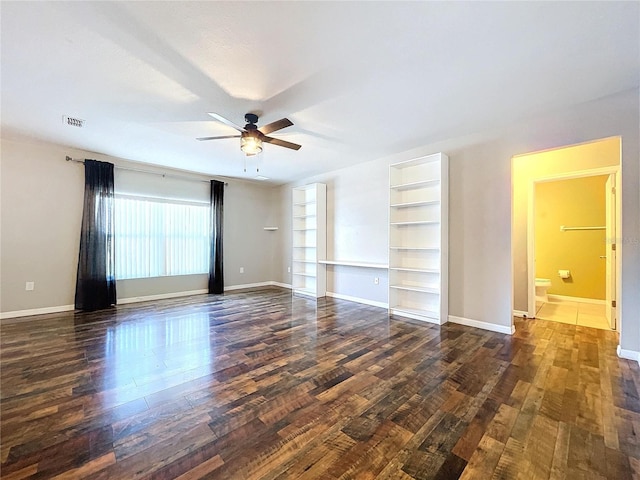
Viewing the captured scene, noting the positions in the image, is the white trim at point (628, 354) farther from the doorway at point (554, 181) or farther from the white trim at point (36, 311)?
the white trim at point (36, 311)

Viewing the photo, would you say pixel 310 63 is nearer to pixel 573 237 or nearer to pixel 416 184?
pixel 416 184

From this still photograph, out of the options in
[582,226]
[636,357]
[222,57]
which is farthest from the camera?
[582,226]

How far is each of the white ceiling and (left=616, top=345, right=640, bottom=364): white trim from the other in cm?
257

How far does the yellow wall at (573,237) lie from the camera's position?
518 centimetres

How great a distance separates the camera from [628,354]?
8.86 feet

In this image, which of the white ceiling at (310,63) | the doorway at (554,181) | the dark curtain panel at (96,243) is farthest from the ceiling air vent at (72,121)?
the doorway at (554,181)

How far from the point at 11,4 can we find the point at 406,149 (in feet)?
14.1

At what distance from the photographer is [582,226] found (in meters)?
5.31

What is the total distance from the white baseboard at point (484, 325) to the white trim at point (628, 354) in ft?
2.99

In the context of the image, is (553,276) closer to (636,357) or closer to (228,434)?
(636,357)

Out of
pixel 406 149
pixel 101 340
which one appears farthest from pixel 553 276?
pixel 101 340

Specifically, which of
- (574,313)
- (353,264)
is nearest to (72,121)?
(353,264)

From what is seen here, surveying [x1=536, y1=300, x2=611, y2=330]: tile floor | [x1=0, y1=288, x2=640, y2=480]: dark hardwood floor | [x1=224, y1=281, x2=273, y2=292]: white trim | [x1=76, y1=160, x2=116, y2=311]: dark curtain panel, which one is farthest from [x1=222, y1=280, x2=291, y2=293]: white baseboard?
[x1=536, y1=300, x2=611, y2=330]: tile floor

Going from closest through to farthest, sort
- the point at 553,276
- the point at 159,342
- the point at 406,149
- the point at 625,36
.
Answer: the point at 625,36
the point at 159,342
the point at 406,149
the point at 553,276
